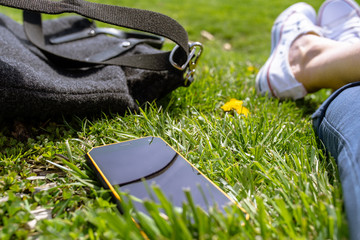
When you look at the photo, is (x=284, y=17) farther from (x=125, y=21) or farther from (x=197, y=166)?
(x=197, y=166)

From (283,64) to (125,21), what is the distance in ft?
3.17

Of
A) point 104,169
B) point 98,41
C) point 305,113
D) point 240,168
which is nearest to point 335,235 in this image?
point 240,168

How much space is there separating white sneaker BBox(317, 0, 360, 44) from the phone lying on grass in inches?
58.1

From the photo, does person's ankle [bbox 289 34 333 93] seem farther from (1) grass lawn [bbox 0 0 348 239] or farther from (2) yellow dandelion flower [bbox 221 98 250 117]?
(2) yellow dandelion flower [bbox 221 98 250 117]

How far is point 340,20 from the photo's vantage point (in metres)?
2.02

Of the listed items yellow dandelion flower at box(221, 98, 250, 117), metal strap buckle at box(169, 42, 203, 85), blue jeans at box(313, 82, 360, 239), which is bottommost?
yellow dandelion flower at box(221, 98, 250, 117)

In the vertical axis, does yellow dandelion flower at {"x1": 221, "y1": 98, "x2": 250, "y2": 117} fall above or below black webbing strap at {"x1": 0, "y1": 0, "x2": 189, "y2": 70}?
below

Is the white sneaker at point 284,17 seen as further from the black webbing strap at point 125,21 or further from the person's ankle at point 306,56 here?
the black webbing strap at point 125,21

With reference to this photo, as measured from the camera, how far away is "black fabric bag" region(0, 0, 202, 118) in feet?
3.36

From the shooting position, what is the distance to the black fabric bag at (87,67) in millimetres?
1024

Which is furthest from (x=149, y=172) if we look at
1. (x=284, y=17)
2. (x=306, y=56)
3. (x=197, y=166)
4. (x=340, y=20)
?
(x=340, y=20)

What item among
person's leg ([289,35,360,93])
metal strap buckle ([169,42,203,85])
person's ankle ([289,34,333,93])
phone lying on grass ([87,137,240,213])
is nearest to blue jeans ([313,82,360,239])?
person's leg ([289,35,360,93])

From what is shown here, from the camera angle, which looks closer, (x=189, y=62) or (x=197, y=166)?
(x=197, y=166)

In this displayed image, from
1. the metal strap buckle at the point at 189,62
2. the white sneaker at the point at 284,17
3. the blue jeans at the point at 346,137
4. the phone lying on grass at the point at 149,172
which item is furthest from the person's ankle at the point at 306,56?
the phone lying on grass at the point at 149,172
